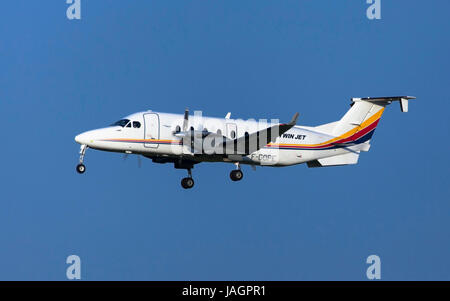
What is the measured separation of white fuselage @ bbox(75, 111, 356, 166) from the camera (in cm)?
3891

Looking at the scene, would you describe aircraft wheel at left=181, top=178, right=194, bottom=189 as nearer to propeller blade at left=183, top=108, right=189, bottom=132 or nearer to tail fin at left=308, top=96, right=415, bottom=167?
propeller blade at left=183, top=108, right=189, bottom=132

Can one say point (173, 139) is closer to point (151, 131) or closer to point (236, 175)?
point (151, 131)

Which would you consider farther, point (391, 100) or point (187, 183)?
point (391, 100)

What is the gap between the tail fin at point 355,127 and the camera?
1713 inches

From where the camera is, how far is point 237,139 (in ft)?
131

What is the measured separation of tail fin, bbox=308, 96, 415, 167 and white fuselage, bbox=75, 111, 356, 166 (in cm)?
161

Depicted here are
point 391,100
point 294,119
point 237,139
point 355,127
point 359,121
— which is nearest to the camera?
point 294,119

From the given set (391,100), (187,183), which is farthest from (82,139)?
(391,100)

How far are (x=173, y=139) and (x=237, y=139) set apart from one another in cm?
266

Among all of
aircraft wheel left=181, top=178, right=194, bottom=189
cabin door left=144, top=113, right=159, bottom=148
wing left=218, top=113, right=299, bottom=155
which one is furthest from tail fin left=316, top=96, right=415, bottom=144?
cabin door left=144, top=113, right=159, bottom=148
